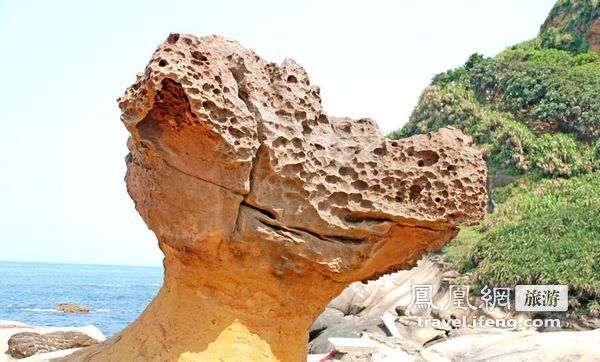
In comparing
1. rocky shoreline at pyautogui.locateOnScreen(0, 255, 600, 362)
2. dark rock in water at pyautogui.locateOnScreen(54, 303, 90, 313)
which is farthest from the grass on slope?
dark rock in water at pyautogui.locateOnScreen(54, 303, 90, 313)

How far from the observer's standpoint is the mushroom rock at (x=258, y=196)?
376 cm

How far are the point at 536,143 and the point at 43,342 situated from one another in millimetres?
23945

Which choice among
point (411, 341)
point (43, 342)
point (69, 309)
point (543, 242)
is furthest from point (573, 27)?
point (43, 342)

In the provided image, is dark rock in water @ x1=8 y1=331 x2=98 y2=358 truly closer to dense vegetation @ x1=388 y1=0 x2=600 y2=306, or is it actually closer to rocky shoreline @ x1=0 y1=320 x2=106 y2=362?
rocky shoreline @ x1=0 y1=320 x2=106 y2=362

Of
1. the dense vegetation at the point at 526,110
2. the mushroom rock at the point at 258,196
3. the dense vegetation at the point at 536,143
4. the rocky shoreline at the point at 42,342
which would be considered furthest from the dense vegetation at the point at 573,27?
the mushroom rock at the point at 258,196

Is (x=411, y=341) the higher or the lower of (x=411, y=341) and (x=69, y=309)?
the higher

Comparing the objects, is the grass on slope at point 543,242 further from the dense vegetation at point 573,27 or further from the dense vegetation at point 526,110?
the dense vegetation at point 573,27

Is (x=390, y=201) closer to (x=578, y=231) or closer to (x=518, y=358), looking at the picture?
(x=518, y=358)

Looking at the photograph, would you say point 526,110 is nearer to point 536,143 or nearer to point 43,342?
point 536,143

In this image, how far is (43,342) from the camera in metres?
6.60

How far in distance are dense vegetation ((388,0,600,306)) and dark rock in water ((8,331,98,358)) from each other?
12795 millimetres

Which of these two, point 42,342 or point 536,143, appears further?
point 536,143

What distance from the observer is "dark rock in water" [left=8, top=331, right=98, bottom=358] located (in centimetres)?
643

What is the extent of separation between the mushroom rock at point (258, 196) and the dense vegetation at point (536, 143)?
13528mm
